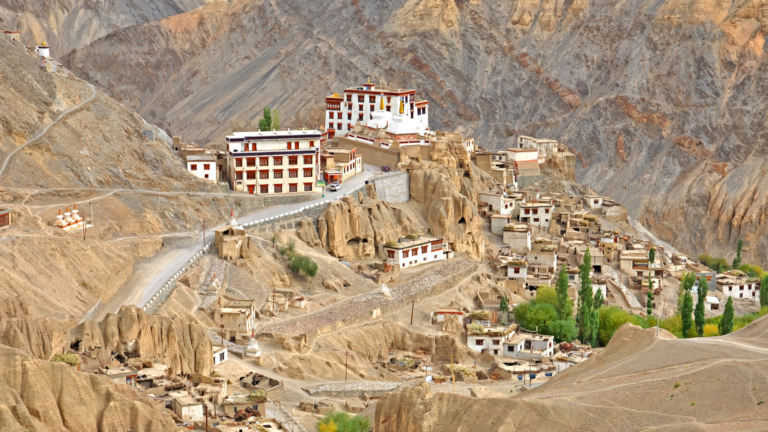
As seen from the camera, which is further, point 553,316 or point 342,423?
point 553,316

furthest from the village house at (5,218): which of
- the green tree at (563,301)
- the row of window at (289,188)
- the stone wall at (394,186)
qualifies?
the green tree at (563,301)

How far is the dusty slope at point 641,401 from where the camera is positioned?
3847 centimetres

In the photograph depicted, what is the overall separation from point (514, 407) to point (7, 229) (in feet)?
107

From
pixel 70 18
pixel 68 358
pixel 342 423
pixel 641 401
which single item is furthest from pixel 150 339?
pixel 70 18

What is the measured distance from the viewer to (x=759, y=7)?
147m

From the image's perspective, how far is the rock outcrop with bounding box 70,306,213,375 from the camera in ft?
169

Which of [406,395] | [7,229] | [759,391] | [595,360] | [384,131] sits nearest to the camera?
[759,391]

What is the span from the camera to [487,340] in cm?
7025

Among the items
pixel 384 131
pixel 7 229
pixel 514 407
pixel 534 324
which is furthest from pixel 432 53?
pixel 514 407

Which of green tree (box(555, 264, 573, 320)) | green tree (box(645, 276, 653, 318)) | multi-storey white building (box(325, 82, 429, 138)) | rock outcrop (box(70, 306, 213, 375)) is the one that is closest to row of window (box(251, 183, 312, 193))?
green tree (box(555, 264, 573, 320))

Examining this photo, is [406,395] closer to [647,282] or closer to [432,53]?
[647,282]

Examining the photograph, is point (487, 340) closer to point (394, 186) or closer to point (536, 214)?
point (394, 186)

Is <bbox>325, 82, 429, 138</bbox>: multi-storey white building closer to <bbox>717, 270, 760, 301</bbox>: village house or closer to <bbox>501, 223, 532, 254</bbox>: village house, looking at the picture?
<bbox>501, 223, 532, 254</bbox>: village house

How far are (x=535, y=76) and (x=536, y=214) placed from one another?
57.0 meters
